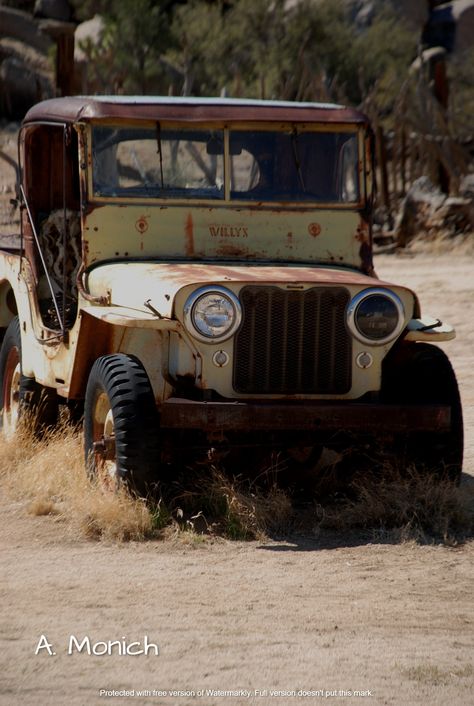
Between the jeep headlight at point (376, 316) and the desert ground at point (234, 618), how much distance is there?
100 cm

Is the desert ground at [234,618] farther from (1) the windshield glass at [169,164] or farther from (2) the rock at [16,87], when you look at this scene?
(2) the rock at [16,87]

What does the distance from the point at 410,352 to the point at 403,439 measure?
1.55 ft

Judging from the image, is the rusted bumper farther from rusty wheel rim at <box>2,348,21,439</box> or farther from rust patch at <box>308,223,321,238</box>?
rusty wheel rim at <box>2,348,21,439</box>

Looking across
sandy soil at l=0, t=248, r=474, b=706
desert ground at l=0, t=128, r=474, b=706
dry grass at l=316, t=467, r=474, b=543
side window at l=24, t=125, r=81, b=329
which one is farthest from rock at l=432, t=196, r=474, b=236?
sandy soil at l=0, t=248, r=474, b=706

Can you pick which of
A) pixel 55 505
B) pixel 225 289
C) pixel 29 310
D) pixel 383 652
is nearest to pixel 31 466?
pixel 55 505

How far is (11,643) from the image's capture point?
470cm

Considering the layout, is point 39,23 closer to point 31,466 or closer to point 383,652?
point 31,466

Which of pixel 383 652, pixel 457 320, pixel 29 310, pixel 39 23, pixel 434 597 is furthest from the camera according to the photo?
pixel 39 23

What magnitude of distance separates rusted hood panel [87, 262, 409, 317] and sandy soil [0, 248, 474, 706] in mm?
1223

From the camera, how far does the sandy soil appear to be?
4.29 meters

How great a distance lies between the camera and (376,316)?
650 centimetres

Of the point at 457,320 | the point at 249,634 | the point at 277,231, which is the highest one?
the point at 277,231

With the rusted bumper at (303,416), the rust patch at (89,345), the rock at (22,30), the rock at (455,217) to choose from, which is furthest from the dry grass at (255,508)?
the rock at (22,30)

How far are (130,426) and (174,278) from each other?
31.3 inches
